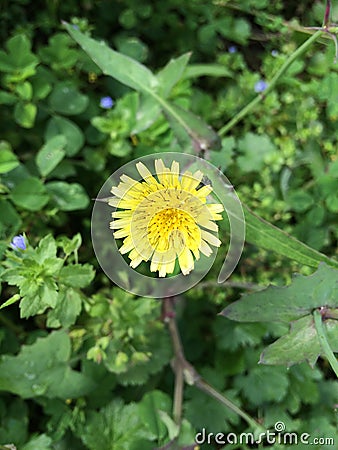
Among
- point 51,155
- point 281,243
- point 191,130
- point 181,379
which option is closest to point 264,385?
point 181,379

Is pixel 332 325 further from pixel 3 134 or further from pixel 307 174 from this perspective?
pixel 3 134

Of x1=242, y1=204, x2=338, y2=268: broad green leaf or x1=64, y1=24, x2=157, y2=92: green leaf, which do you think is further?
x1=64, y1=24, x2=157, y2=92: green leaf

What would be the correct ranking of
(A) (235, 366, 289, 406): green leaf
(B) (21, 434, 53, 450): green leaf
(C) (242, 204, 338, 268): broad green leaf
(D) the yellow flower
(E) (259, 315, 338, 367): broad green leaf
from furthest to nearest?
(A) (235, 366, 289, 406): green leaf → (B) (21, 434, 53, 450): green leaf → (C) (242, 204, 338, 268): broad green leaf → (E) (259, 315, 338, 367): broad green leaf → (D) the yellow flower

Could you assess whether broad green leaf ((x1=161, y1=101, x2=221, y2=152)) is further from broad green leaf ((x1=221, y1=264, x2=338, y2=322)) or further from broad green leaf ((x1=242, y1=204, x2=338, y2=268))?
broad green leaf ((x1=221, y1=264, x2=338, y2=322))

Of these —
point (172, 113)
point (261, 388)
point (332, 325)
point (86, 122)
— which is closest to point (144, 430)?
point (261, 388)

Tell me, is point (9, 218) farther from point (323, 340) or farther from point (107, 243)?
point (323, 340)

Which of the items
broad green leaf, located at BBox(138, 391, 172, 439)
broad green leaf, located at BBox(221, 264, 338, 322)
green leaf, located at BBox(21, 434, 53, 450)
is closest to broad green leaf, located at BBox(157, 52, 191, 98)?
broad green leaf, located at BBox(221, 264, 338, 322)
